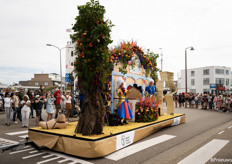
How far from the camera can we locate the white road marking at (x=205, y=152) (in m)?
5.01

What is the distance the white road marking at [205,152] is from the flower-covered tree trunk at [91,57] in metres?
2.59

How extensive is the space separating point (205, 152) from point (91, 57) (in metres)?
4.39

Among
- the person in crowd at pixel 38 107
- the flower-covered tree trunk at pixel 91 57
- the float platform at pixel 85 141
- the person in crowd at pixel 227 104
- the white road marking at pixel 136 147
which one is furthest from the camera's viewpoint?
the person in crowd at pixel 227 104

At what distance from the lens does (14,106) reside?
33.7 ft

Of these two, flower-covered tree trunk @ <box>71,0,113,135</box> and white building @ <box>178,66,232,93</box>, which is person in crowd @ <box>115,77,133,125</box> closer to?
flower-covered tree trunk @ <box>71,0,113,135</box>

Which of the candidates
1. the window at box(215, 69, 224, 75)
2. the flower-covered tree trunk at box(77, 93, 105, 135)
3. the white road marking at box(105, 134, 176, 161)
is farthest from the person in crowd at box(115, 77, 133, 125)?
the window at box(215, 69, 224, 75)

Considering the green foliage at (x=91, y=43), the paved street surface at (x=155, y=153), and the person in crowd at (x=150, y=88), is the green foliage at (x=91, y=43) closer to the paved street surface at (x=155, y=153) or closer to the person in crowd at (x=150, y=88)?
the paved street surface at (x=155, y=153)

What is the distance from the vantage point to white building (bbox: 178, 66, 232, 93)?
5278 centimetres

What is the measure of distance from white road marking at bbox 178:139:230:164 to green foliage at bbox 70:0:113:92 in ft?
10.6

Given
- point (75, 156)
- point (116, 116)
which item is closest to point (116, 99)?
point (116, 116)

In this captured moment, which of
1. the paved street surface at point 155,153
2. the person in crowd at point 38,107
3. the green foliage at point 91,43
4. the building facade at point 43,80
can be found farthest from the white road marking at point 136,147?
the building facade at point 43,80

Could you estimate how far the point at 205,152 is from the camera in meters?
5.66

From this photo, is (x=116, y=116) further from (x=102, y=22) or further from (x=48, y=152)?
(x=102, y=22)

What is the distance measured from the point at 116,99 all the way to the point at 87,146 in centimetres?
338
